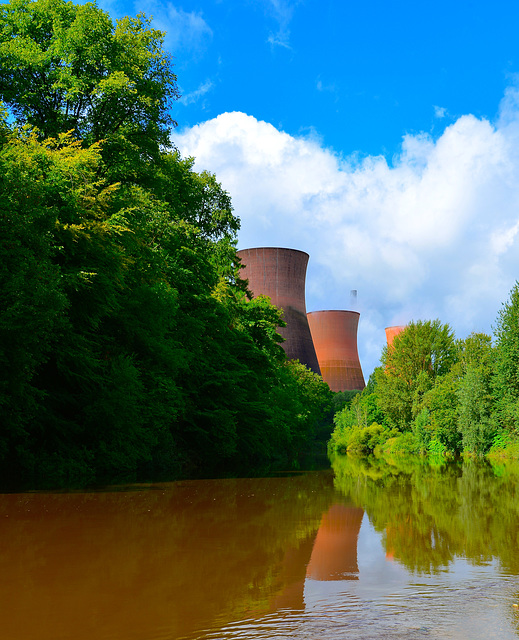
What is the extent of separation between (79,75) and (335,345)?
3377 centimetres

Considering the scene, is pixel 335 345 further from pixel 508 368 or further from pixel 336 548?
pixel 336 548

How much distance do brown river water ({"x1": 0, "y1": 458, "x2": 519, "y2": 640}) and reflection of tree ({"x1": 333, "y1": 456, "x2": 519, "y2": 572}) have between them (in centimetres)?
3

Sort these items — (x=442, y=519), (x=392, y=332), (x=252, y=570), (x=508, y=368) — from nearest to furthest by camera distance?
(x=252, y=570), (x=442, y=519), (x=508, y=368), (x=392, y=332)

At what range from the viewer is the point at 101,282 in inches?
402

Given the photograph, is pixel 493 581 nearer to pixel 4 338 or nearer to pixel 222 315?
pixel 4 338

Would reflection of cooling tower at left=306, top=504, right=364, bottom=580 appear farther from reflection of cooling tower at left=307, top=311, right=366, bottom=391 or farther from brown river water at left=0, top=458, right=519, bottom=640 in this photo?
reflection of cooling tower at left=307, top=311, right=366, bottom=391

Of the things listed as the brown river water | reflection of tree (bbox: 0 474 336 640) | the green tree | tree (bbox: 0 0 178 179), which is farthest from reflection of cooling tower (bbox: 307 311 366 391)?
reflection of tree (bbox: 0 474 336 640)

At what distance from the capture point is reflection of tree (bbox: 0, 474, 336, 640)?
Result: 2.87 meters

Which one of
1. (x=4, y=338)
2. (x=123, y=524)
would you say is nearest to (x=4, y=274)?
(x=4, y=338)

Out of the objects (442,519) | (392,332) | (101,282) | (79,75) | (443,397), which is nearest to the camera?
(442,519)

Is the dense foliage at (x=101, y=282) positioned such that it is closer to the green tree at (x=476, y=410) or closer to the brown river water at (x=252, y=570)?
the brown river water at (x=252, y=570)

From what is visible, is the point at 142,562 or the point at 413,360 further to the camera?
the point at 413,360

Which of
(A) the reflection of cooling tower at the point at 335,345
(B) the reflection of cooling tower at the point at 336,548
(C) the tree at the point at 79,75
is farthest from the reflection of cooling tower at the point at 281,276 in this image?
(B) the reflection of cooling tower at the point at 336,548

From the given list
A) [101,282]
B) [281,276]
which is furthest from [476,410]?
[101,282]
